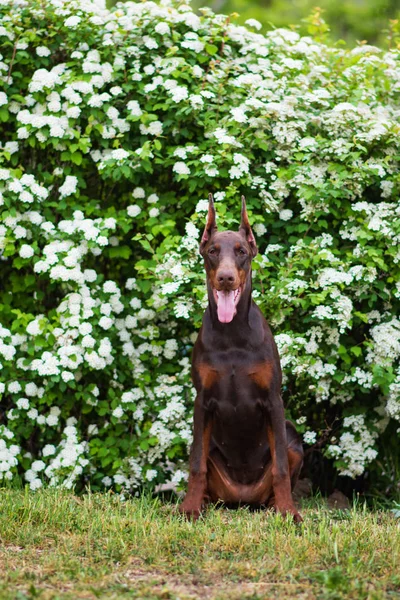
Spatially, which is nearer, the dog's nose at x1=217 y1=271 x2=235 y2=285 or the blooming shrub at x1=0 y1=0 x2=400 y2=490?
the dog's nose at x1=217 y1=271 x2=235 y2=285

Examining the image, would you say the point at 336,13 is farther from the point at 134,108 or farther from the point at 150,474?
the point at 150,474

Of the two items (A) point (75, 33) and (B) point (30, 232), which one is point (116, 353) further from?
(A) point (75, 33)

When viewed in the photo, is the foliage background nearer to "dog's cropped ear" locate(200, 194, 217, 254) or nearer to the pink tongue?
"dog's cropped ear" locate(200, 194, 217, 254)

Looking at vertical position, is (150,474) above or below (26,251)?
below

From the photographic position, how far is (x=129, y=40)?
6746 millimetres

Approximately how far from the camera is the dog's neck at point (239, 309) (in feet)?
17.1

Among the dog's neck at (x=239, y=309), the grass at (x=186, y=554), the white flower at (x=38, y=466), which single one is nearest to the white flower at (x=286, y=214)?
the dog's neck at (x=239, y=309)

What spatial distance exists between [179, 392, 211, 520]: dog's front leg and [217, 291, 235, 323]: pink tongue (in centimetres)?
51

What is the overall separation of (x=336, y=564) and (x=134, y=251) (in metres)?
3.35

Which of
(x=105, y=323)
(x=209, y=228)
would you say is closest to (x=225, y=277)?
(x=209, y=228)

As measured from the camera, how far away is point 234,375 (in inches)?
204

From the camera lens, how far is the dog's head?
5.03m

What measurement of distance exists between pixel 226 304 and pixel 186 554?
142cm

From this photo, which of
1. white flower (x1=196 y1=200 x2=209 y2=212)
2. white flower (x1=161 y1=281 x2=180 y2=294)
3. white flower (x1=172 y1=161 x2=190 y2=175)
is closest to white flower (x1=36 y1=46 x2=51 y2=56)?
white flower (x1=172 y1=161 x2=190 y2=175)
